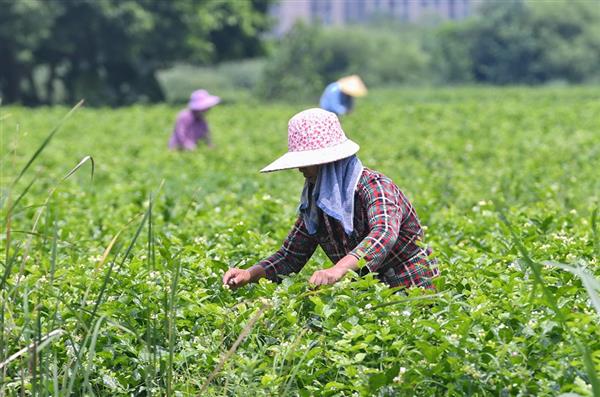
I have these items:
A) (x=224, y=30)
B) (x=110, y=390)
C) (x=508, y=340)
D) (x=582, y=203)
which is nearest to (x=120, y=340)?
(x=110, y=390)

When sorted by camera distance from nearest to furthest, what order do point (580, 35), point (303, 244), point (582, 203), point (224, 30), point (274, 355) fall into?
point (274, 355) → point (303, 244) → point (582, 203) → point (224, 30) → point (580, 35)

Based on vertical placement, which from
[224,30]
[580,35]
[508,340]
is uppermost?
[508,340]

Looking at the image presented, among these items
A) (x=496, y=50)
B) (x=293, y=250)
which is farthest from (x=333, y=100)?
(x=496, y=50)

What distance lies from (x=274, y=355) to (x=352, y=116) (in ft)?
60.6

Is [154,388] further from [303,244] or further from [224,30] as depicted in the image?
[224,30]

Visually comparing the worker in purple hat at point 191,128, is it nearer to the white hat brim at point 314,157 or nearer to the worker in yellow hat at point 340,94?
the worker in yellow hat at point 340,94

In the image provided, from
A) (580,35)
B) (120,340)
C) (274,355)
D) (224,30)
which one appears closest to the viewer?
(274,355)

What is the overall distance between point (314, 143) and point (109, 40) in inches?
1656

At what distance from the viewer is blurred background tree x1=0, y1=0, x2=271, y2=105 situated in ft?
140

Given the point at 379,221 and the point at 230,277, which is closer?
the point at 379,221

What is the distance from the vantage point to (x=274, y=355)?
14.4ft

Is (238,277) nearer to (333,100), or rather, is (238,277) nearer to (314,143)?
(314,143)

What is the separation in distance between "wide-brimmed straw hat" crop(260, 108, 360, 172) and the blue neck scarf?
0.35 feet

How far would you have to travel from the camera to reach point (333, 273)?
4.64 metres
